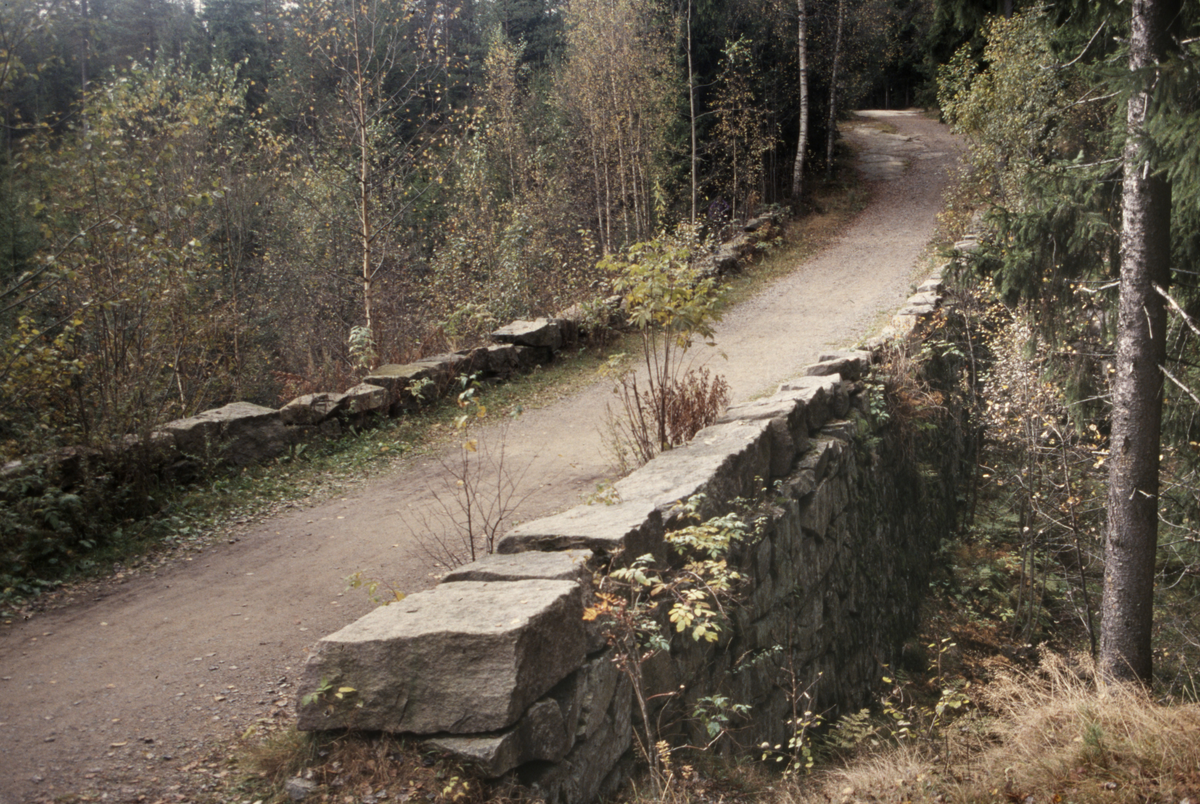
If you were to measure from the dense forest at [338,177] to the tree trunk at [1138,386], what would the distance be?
5.97 meters

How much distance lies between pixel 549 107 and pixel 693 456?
73.5 feet

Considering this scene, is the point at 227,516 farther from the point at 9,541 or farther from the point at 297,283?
the point at 297,283

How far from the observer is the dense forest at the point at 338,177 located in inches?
288

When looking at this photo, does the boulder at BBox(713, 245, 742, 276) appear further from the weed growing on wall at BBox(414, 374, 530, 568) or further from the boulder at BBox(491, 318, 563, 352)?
the weed growing on wall at BBox(414, 374, 530, 568)

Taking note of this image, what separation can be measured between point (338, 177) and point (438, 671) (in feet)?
44.0

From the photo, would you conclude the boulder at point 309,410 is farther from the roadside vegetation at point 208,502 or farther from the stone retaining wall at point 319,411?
the roadside vegetation at point 208,502

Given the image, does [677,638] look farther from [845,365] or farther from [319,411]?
[319,411]

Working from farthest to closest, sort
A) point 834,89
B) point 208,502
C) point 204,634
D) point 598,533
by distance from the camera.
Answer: point 834,89, point 208,502, point 204,634, point 598,533

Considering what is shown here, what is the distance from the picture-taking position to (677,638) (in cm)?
441

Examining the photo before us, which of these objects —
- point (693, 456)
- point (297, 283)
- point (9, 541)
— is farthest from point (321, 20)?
point (693, 456)

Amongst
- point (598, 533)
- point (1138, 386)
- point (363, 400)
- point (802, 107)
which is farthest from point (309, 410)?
point (802, 107)

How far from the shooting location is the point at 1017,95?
15.0 m

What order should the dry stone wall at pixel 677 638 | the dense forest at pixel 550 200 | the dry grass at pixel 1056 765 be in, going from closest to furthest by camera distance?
1. the dry stone wall at pixel 677 638
2. the dry grass at pixel 1056 765
3. the dense forest at pixel 550 200

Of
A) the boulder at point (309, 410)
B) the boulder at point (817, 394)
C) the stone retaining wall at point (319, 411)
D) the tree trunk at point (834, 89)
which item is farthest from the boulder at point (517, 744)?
the tree trunk at point (834, 89)
